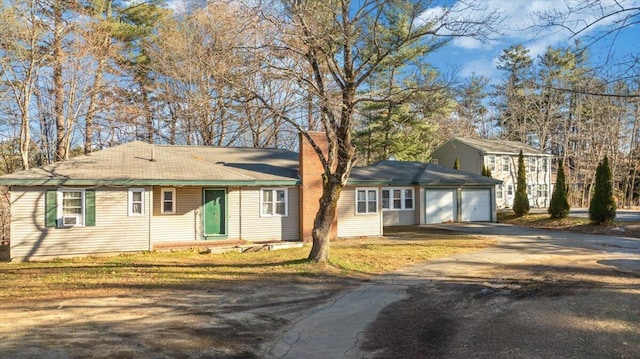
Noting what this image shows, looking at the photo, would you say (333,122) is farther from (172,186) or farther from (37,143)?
(37,143)

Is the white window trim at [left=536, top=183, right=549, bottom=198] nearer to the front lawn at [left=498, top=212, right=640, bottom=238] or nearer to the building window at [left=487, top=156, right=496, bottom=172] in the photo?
the building window at [left=487, top=156, right=496, bottom=172]

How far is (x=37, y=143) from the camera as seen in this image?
22.1 metres

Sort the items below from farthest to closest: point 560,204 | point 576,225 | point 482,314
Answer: point 560,204
point 576,225
point 482,314

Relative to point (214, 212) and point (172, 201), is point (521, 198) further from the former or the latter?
point (172, 201)

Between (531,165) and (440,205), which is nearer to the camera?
(440,205)

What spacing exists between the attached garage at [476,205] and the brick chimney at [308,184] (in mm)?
12325

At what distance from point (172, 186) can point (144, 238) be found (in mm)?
2081

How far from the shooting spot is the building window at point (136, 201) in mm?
13930

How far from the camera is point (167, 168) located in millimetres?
15367

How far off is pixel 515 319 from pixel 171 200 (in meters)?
12.2

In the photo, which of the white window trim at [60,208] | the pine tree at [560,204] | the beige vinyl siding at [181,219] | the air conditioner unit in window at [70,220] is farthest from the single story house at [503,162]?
the air conditioner unit in window at [70,220]

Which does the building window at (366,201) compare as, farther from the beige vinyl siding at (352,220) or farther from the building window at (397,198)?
the building window at (397,198)

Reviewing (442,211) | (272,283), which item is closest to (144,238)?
(272,283)

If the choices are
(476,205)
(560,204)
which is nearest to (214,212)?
(476,205)
